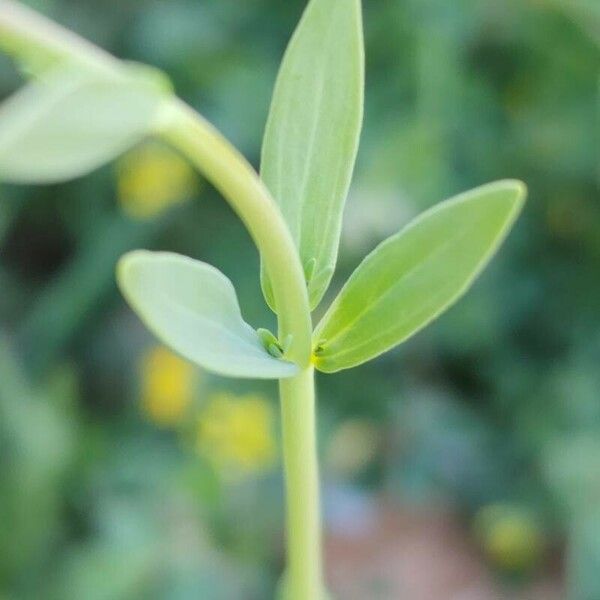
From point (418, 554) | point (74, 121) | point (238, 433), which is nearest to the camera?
point (74, 121)

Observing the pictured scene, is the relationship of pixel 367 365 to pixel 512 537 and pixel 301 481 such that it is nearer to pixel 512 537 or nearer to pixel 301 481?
pixel 512 537

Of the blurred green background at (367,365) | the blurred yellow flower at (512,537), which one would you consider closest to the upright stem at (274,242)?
the blurred green background at (367,365)

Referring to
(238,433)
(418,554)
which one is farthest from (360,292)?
(418,554)

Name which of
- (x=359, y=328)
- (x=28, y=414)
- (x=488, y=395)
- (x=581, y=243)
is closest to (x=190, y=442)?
(x=28, y=414)

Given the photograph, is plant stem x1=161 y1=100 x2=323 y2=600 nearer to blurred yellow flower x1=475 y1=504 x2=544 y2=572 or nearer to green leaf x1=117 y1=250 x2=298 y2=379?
green leaf x1=117 y1=250 x2=298 y2=379

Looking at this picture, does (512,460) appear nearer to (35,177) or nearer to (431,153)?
(431,153)

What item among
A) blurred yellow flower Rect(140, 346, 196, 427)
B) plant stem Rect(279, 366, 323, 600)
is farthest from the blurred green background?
plant stem Rect(279, 366, 323, 600)

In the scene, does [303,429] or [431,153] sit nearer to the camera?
[303,429]
